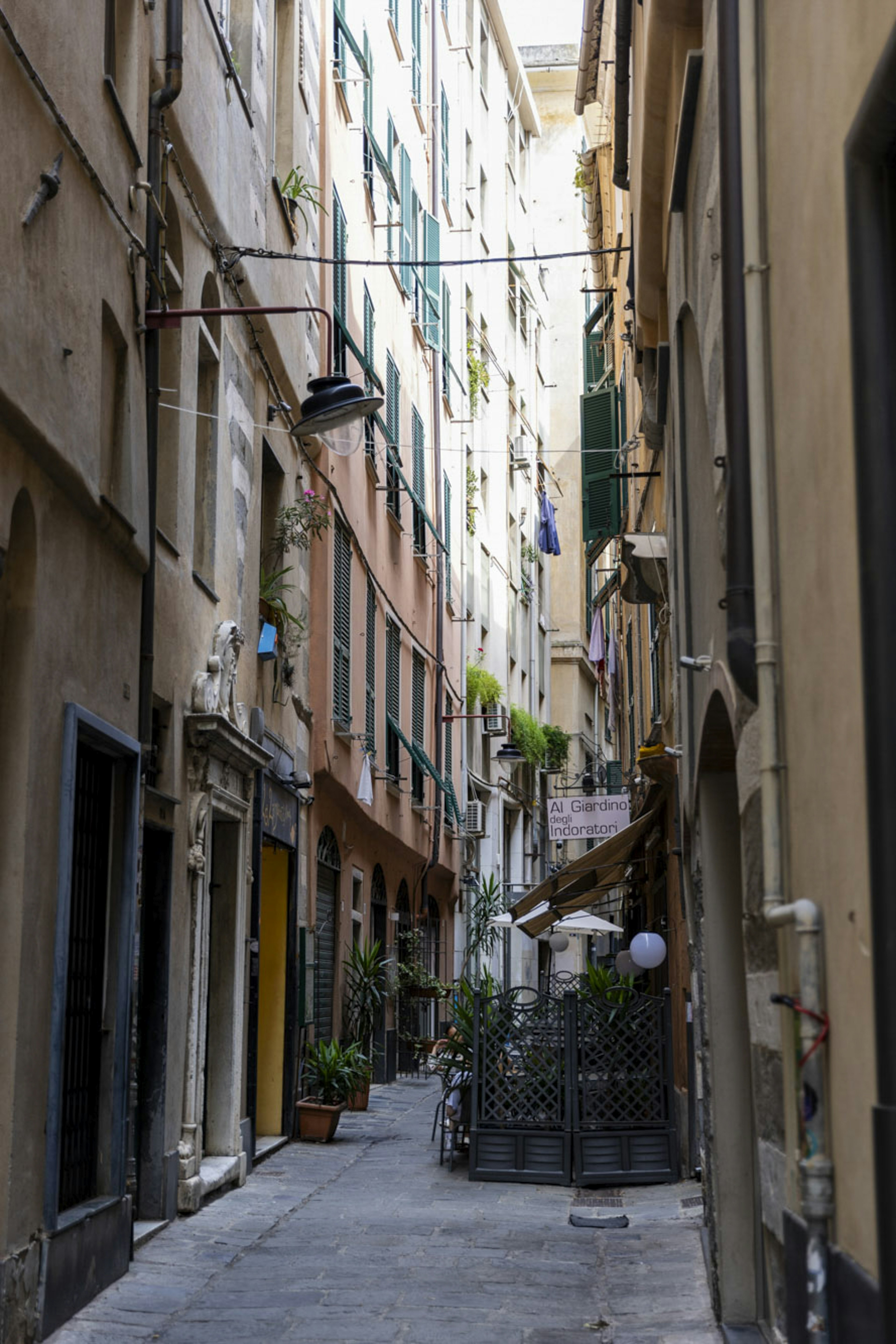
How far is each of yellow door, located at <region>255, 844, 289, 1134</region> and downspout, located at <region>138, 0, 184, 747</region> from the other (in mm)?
4736

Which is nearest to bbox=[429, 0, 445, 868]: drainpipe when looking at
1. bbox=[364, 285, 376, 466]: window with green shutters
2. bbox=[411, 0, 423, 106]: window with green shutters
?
bbox=[411, 0, 423, 106]: window with green shutters

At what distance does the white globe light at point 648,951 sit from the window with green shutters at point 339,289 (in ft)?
22.1

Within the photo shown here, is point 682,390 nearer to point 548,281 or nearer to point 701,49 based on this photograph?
point 701,49

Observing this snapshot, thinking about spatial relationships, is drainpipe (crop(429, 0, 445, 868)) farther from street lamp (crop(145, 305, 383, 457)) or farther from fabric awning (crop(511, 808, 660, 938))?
street lamp (crop(145, 305, 383, 457))

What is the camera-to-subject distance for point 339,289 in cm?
1708

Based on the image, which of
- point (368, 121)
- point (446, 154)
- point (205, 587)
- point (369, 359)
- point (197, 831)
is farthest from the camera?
point (446, 154)

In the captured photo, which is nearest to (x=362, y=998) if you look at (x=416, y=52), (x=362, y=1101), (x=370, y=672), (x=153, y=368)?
(x=362, y=1101)

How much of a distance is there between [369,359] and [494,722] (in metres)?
11.6

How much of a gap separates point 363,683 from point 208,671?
24.7ft

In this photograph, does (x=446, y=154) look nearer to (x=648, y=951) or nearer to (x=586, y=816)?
(x=586, y=816)

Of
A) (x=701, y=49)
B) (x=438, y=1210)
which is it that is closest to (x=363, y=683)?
(x=438, y=1210)

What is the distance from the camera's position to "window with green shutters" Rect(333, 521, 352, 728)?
1642 cm

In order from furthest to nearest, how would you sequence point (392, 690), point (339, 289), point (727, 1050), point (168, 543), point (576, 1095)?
point (392, 690)
point (339, 289)
point (576, 1095)
point (168, 543)
point (727, 1050)

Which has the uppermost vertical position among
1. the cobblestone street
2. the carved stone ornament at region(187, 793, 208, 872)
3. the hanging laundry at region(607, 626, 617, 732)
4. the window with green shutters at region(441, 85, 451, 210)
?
the window with green shutters at region(441, 85, 451, 210)
